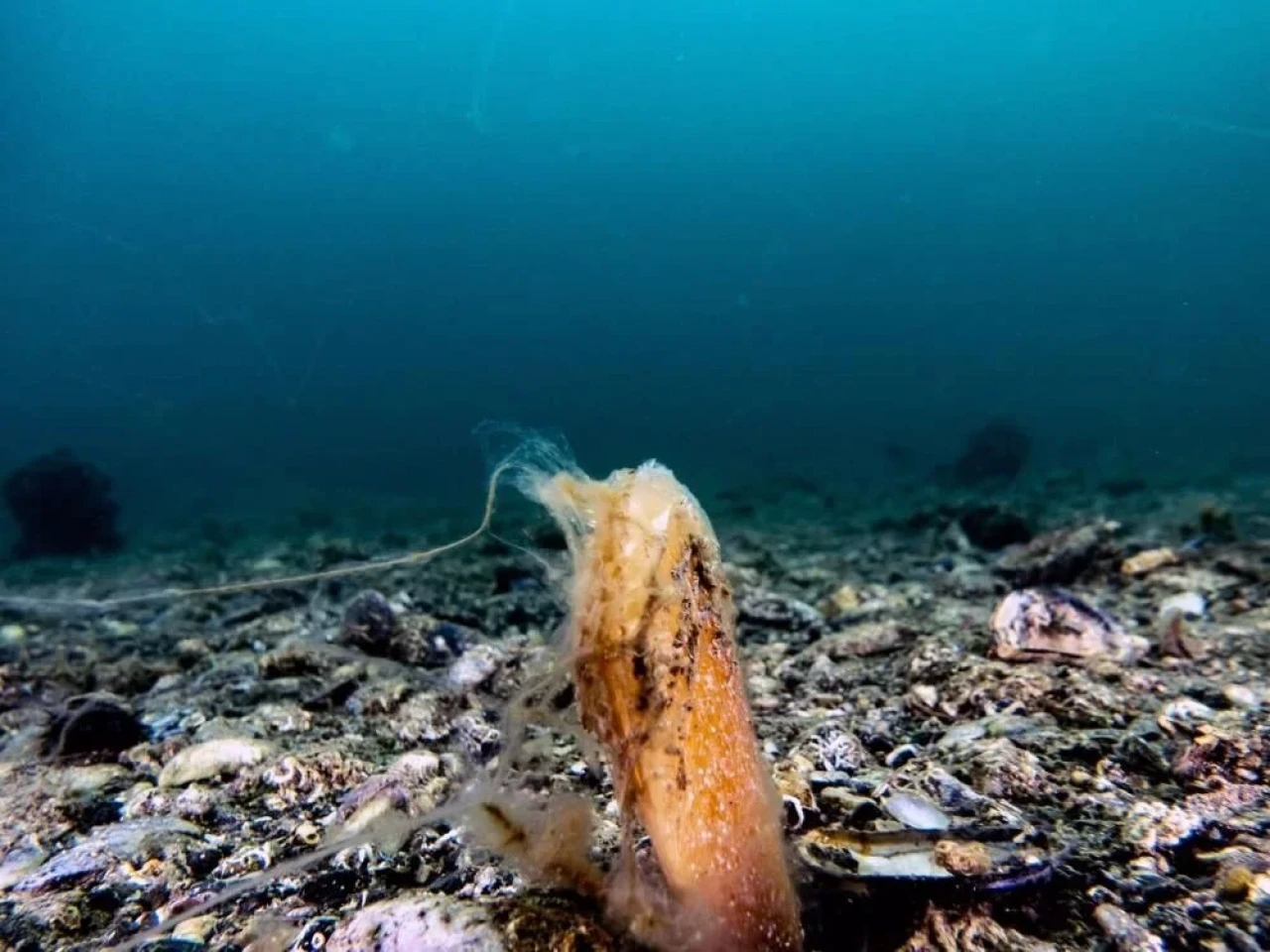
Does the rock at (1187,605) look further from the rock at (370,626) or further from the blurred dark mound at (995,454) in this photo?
the blurred dark mound at (995,454)

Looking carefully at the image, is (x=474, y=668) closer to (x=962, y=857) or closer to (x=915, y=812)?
(x=915, y=812)

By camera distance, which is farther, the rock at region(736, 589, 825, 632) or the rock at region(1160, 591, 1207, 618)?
the rock at region(736, 589, 825, 632)

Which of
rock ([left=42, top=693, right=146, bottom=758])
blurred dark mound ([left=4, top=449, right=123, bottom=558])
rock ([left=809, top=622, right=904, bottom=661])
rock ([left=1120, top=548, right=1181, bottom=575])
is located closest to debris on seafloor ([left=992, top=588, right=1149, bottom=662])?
rock ([left=809, top=622, right=904, bottom=661])

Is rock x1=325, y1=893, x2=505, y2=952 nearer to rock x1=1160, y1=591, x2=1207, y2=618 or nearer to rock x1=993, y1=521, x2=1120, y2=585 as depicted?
rock x1=1160, y1=591, x2=1207, y2=618

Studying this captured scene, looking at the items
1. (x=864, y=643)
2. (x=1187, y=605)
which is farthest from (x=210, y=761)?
(x=1187, y=605)

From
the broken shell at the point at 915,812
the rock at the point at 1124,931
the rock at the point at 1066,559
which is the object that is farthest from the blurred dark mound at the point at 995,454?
the rock at the point at 1124,931

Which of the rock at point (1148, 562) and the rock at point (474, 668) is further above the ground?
the rock at point (1148, 562)
